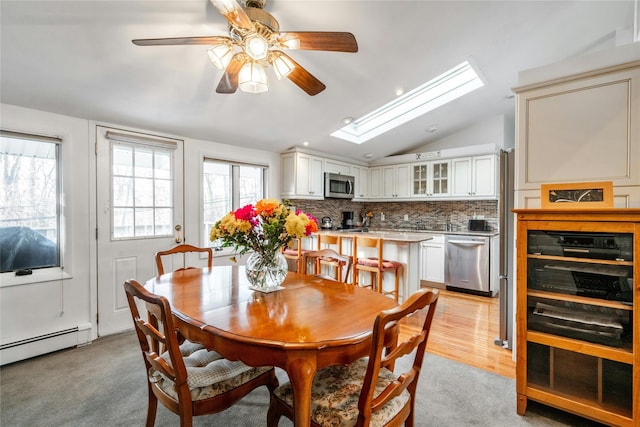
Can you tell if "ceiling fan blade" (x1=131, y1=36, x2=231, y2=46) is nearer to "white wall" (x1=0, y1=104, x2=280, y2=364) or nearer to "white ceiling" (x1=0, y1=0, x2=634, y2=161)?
"white ceiling" (x1=0, y1=0, x2=634, y2=161)

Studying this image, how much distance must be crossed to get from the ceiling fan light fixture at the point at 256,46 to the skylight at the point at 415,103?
8.24 feet

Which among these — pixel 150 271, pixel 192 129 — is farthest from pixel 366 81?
pixel 150 271

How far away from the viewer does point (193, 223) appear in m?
3.56

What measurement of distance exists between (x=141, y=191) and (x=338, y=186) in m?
2.98

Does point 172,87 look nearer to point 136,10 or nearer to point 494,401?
point 136,10

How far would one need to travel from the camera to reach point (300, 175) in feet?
14.7

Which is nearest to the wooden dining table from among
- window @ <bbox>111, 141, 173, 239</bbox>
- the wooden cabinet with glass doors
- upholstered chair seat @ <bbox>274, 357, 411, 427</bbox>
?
upholstered chair seat @ <bbox>274, 357, 411, 427</bbox>

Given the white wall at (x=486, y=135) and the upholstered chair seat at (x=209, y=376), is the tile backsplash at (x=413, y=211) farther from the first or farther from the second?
the upholstered chair seat at (x=209, y=376)

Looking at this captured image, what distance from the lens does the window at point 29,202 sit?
8.05 ft

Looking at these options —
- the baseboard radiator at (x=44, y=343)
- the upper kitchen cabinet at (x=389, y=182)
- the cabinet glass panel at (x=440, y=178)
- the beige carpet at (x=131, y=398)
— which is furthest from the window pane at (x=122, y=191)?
the cabinet glass panel at (x=440, y=178)

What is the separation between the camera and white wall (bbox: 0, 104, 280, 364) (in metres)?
2.45

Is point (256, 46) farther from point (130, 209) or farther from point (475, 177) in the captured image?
point (475, 177)

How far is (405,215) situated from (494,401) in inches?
163

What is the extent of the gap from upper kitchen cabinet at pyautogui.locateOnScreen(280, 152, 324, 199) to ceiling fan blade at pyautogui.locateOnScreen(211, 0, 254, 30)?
3.00m
